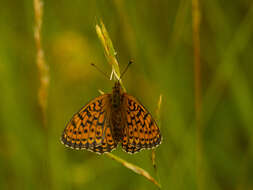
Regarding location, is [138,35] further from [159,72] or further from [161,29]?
[161,29]

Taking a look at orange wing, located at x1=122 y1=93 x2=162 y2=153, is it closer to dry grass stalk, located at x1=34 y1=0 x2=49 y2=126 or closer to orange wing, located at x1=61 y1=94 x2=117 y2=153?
orange wing, located at x1=61 y1=94 x2=117 y2=153

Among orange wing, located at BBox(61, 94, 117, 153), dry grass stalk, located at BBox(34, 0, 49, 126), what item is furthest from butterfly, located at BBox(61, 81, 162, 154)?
dry grass stalk, located at BBox(34, 0, 49, 126)

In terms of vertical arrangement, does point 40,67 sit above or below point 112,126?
above

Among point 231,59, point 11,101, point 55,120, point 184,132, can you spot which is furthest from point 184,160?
point 11,101

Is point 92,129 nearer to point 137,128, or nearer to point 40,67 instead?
point 137,128

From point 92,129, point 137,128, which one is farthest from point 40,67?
point 137,128

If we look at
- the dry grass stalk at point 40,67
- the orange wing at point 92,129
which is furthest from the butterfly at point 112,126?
the dry grass stalk at point 40,67
